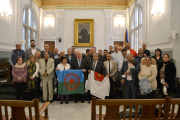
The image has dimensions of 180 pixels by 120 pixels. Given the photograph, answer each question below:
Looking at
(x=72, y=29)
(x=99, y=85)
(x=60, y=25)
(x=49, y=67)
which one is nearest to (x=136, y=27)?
(x=72, y=29)

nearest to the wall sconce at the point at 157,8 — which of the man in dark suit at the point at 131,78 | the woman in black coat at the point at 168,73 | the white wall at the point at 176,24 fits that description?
the white wall at the point at 176,24

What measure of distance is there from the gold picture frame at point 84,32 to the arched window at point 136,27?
332 centimetres

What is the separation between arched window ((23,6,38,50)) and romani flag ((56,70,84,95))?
6.89 m

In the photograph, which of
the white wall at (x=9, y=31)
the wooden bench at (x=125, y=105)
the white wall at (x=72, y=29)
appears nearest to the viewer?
the wooden bench at (x=125, y=105)

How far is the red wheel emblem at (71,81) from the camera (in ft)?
15.9

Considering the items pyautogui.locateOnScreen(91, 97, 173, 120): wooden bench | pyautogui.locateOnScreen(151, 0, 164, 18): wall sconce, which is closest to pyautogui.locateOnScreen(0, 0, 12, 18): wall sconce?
pyautogui.locateOnScreen(151, 0, 164, 18): wall sconce

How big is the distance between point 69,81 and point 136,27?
783 centimetres

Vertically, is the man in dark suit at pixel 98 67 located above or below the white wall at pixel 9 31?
below

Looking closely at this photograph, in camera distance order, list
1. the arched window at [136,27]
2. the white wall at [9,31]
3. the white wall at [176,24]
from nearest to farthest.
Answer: the white wall at [176,24], the white wall at [9,31], the arched window at [136,27]

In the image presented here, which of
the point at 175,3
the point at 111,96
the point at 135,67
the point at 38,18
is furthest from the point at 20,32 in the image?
the point at 175,3

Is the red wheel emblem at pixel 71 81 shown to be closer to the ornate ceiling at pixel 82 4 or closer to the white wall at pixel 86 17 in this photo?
the white wall at pixel 86 17

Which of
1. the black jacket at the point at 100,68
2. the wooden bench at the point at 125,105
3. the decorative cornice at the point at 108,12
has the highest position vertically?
the decorative cornice at the point at 108,12

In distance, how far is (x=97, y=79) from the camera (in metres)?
4.68

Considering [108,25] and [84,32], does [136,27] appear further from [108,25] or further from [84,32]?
[84,32]
